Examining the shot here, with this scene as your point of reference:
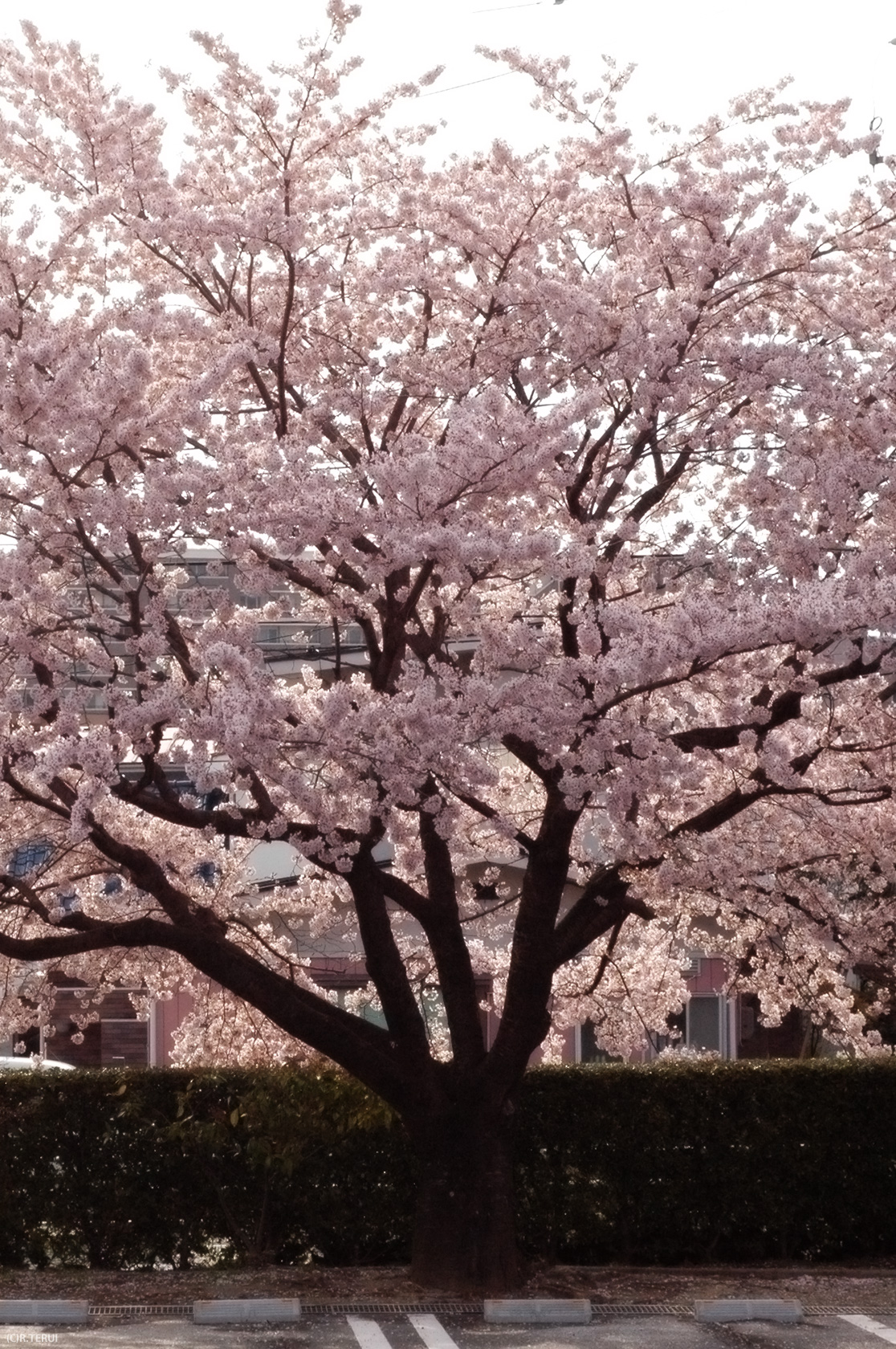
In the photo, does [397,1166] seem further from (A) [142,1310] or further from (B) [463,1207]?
(A) [142,1310]

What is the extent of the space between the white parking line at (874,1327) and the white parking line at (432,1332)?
7.43ft

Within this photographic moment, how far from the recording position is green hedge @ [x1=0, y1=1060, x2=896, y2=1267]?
36.3ft

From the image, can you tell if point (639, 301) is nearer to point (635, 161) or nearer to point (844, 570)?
point (635, 161)

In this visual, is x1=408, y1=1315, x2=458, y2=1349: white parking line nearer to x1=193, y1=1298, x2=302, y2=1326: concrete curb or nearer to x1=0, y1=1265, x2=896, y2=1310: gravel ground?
x1=0, y1=1265, x2=896, y2=1310: gravel ground

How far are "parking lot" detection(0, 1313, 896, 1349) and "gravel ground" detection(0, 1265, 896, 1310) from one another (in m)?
0.62

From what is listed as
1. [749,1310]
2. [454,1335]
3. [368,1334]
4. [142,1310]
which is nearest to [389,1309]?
[368,1334]

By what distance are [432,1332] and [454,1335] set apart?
0.42 ft

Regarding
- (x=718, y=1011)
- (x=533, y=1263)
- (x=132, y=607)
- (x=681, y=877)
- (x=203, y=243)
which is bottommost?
(x=533, y=1263)

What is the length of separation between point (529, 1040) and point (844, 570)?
11.4 feet

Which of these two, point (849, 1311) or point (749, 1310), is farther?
point (849, 1311)

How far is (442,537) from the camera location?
7.97 meters

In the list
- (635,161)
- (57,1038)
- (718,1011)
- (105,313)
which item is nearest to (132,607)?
(105,313)

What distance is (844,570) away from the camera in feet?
29.3

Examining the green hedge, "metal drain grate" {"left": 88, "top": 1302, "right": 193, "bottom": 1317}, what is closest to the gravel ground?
"metal drain grate" {"left": 88, "top": 1302, "right": 193, "bottom": 1317}
